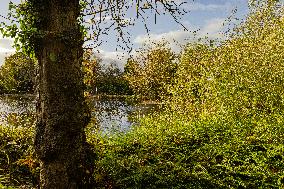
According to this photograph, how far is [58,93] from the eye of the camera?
21.4 ft

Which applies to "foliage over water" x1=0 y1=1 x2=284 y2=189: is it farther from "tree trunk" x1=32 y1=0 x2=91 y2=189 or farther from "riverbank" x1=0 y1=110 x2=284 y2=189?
"tree trunk" x1=32 y1=0 x2=91 y2=189

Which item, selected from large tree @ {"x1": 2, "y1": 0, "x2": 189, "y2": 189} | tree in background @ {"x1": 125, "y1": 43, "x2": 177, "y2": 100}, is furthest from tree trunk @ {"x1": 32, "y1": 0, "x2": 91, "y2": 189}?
tree in background @ {"x1": 125, "y1": 43, "x2": 177, "y2": 100}

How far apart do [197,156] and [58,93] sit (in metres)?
3.36

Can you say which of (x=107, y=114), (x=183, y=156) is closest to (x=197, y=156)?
(x=183, y=156)

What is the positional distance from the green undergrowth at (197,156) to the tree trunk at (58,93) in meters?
1.18

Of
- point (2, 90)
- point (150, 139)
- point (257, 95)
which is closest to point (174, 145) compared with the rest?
point (150, 139)

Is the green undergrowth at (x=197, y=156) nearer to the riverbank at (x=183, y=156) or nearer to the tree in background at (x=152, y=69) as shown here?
the riverbank at (x=183, y=156)

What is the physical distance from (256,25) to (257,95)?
6337mm

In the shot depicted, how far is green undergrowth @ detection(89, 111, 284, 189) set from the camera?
7.20m

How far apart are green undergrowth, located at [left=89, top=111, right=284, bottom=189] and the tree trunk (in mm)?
1181

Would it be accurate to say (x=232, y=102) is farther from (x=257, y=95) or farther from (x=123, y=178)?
(x=123, y=178)

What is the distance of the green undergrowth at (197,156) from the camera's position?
720 cm

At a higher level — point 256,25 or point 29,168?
point 256,25

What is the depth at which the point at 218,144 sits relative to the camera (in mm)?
8352
